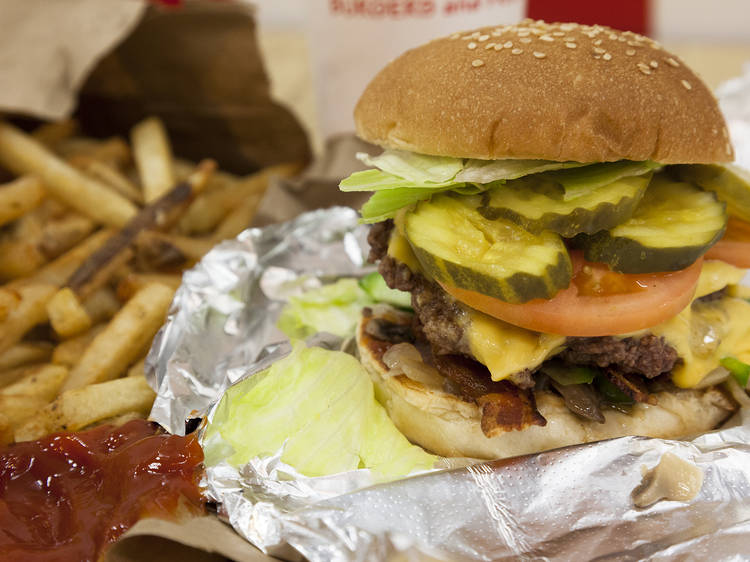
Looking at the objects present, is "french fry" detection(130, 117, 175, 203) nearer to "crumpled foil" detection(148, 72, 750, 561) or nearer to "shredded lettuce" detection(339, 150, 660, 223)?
"shredded lettuce" detection(339, 150, 660, 223)

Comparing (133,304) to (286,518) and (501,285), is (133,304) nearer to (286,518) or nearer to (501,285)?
(286,518)

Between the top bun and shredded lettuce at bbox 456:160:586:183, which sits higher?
the top bun

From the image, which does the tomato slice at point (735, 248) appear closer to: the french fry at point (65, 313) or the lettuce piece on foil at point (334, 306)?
the lettuce piece on foil at point (334, 306)

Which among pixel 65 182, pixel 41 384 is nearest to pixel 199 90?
pixel 65 182

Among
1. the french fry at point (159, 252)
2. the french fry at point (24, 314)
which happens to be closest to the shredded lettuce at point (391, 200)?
the french fry at point (159, 252)

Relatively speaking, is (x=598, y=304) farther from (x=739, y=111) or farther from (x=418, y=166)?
(x=739, y=111)

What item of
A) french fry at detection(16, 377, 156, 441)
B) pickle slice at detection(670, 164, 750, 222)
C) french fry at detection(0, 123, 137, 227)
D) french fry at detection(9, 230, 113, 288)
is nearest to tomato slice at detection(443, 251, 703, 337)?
pickle slice at detection(670, 164, 750, 222)

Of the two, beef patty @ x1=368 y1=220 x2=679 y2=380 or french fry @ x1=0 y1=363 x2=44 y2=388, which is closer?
beef patty @ x1=368 y1=220 x2=679 y2=380
